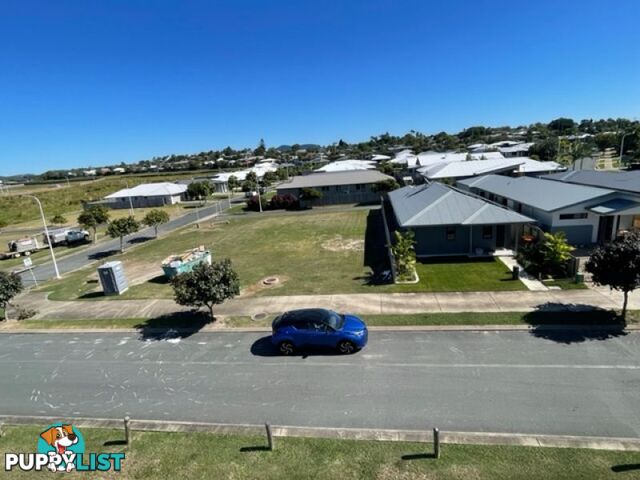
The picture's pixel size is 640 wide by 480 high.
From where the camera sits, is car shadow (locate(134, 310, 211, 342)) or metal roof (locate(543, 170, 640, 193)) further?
metal roof (locate(543, 170, 640, 193))

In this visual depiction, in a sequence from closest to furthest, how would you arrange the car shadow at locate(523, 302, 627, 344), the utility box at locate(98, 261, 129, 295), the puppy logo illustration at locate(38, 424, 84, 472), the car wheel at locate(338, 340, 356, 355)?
1. the puppy logo illustration at locate(38, 424, 84, 472)
2. the car wheel at locate(338, 340, 356, 355)
3. the car shadow at locate(523, 302, 627, 344)
4. the utility box at locate(98, 261, 129, 295)

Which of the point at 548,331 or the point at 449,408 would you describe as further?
the point at 548,331

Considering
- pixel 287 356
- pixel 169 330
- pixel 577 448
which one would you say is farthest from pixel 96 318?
pixel 577 448

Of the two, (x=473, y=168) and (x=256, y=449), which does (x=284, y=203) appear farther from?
(x=256, y=449)

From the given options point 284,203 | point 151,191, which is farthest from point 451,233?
point 151,191

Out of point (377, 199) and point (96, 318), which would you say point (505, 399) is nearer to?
point (96, 318)

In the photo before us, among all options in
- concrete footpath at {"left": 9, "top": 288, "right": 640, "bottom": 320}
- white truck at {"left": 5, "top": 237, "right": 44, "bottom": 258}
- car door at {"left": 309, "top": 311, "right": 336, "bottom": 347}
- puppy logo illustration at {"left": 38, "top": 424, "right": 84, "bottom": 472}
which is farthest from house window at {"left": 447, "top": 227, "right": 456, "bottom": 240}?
white truck at {"left": 5, "top": 237, "right": 44, "bottom": 258}

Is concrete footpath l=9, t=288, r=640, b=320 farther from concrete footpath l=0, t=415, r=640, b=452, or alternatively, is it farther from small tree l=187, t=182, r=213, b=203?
small tree l=187, t=182, r=213, b=203
